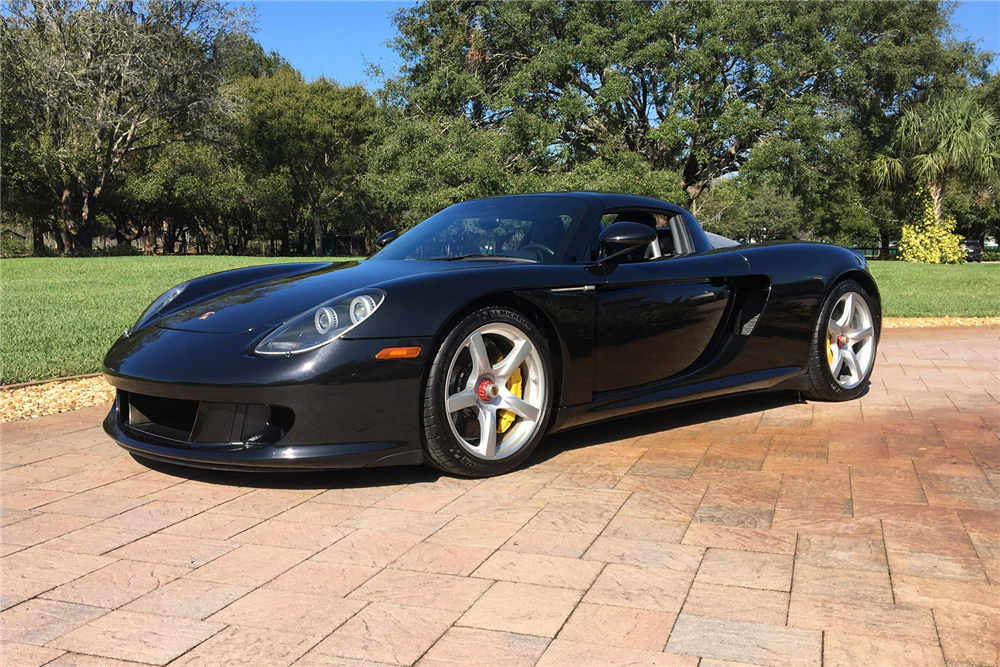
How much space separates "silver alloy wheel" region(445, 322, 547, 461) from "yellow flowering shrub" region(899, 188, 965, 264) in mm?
28576

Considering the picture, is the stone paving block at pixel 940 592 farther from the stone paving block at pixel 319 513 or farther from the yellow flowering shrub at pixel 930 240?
the yellow flowering shrub at pixel 930 240

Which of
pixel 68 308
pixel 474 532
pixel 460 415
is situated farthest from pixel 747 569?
pixel 68 308

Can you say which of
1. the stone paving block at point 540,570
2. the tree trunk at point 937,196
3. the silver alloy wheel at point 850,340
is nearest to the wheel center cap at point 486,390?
the stone paving block at point 540,570

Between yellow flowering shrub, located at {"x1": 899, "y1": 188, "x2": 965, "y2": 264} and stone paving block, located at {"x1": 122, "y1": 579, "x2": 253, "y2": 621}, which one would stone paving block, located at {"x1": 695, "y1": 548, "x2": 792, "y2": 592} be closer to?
stone paving block, located at {"x1": 122, "y1": 579, "x2": 253, "y2": 621}

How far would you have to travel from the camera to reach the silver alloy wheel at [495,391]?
3510 millimetres

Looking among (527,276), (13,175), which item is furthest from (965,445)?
(13,175)

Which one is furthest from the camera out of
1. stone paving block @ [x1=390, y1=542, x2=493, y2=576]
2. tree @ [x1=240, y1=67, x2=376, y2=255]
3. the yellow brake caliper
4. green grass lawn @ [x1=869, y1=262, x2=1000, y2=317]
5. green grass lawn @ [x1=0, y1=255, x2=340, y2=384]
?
tree @ [x1=240, y1=67, x2=376, y2=255]

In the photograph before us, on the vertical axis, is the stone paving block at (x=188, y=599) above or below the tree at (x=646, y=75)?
below

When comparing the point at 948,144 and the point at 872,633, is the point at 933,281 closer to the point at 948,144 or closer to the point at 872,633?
the point at 948,144

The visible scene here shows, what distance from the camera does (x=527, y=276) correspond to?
3.71m

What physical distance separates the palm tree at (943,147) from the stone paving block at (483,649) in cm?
3010

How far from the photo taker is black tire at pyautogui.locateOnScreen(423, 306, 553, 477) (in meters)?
3.38

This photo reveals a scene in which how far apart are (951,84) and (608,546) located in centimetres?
3174

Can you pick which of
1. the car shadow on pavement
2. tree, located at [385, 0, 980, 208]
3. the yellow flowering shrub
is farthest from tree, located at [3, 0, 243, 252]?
the car shadow on pavement
